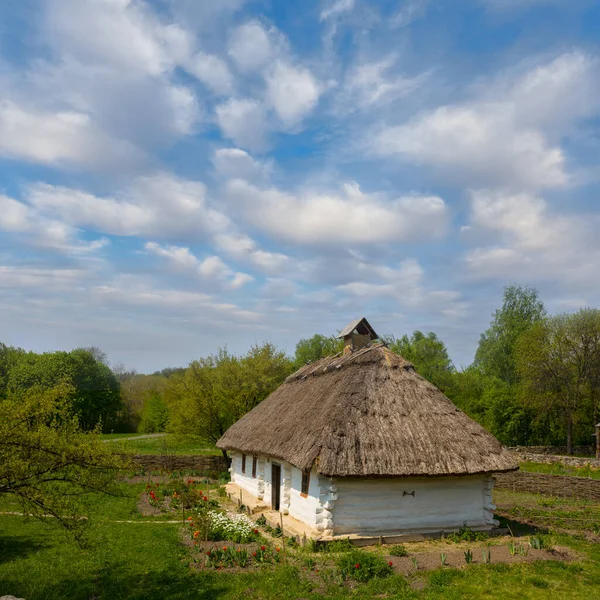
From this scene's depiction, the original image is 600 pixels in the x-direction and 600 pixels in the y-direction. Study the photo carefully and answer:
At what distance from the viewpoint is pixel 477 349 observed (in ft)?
193

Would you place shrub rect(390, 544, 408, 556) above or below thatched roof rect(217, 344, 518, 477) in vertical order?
below

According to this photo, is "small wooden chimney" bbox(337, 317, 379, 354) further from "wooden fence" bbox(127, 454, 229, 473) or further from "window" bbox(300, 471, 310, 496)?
"wooden fence" bbox(127, 454, 229, 473)

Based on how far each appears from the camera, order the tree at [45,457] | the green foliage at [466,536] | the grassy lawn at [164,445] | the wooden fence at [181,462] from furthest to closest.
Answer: the wooden fence at [181,462]
the green foliage at [466,536]
the grassy lawn at [164,445]
the tree at [45,457]

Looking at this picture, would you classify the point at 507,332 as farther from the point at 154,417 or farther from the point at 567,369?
the point at 154,417

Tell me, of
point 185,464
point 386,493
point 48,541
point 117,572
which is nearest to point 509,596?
point 386,493

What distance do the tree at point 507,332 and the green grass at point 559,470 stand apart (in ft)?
75.3

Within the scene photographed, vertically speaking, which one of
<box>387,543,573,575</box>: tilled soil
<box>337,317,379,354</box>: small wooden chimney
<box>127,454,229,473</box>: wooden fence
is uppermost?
<box>337,317,379,354</box>: small wooden chimney

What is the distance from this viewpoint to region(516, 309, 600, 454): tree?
1512 inches

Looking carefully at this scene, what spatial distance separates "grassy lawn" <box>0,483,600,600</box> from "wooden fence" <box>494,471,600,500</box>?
342 inches

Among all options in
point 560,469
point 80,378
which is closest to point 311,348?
point 80,378

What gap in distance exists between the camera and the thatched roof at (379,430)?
13844mm

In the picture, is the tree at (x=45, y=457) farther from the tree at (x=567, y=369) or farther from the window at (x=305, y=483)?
the tree at (x=567, y=369)

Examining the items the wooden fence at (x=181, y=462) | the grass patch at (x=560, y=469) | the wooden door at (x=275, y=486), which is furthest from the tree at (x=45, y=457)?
the grass patch at (x=560, y=469)

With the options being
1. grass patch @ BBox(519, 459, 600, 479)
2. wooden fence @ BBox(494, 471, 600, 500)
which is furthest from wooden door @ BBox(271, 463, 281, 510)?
grass patch @ BBox(519, 459, 600, 479)
